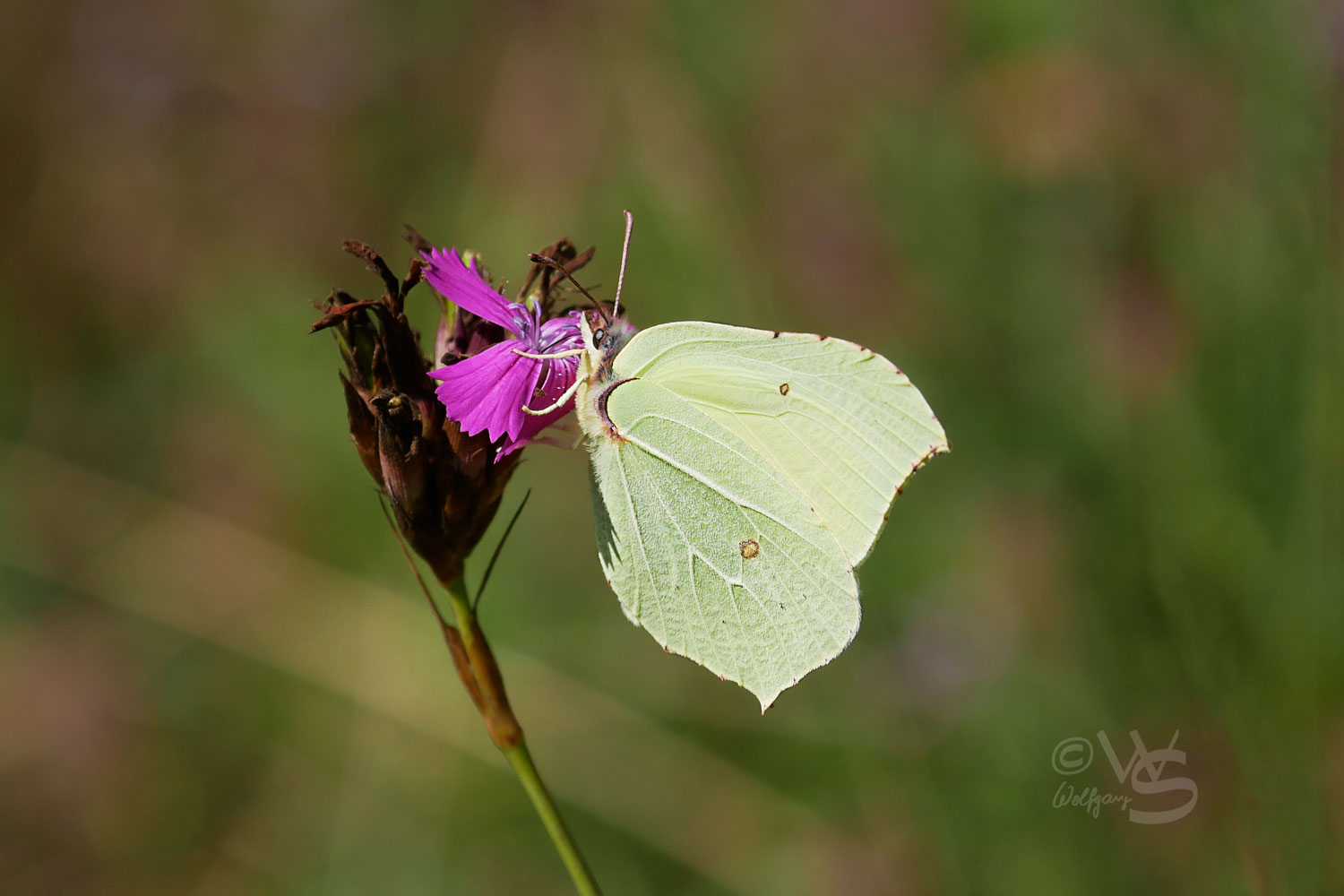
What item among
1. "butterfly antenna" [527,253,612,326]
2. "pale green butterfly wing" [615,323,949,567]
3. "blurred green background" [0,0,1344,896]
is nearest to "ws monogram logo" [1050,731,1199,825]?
"blurred green background" [0,0,1344,896]

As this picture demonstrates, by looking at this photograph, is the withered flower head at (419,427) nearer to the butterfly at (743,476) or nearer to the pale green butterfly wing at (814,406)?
the butterfly at (743,476)

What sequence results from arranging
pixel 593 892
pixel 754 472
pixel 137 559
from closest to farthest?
pixel 593 892 → pixel 754 472 → pixel 137 559

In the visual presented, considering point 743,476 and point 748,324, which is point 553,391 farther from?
point 748,324

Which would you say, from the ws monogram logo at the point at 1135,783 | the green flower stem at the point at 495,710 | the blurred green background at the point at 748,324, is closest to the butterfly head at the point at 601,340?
the green flower stem at the point at 495,710

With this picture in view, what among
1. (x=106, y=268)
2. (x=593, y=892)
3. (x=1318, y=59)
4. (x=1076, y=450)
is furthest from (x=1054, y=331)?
(x=106, y=268)

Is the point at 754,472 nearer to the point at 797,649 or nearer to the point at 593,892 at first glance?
the point at 797,649
